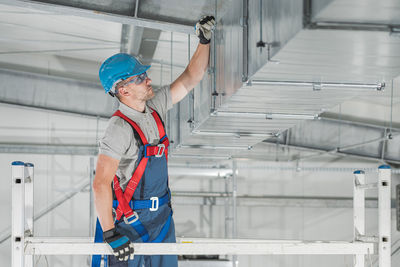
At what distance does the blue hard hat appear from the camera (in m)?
2.63

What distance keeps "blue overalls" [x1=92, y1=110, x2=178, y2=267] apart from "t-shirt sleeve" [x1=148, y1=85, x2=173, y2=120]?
0.11 m

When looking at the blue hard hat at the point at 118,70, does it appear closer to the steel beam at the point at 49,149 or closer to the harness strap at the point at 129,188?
the harness strap at the point at 129,188

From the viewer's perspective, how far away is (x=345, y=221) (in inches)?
415

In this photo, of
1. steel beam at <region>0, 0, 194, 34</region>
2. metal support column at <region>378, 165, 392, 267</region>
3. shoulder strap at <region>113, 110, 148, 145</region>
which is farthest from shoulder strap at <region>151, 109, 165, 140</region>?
metal support column at <region>378, 165, 392, 267</region>

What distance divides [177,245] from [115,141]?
0.60m

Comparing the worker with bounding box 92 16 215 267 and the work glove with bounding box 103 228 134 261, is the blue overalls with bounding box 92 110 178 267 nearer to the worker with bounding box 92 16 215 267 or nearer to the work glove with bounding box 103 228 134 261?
the worker with bounding box 92 16 215 267

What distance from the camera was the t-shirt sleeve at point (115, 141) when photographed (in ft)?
8.14

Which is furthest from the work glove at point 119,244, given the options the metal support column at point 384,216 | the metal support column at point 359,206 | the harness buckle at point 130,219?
the metal support column at point 359,206

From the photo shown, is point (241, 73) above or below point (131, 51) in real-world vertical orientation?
below

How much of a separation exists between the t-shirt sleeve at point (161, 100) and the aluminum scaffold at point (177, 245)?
73 cm

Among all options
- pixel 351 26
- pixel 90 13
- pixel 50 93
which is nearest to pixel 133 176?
pixel 351 26

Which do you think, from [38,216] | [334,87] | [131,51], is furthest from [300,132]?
[334,87]

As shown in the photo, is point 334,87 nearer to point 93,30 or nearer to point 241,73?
point 241,73

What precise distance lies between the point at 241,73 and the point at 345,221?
8.53 m
